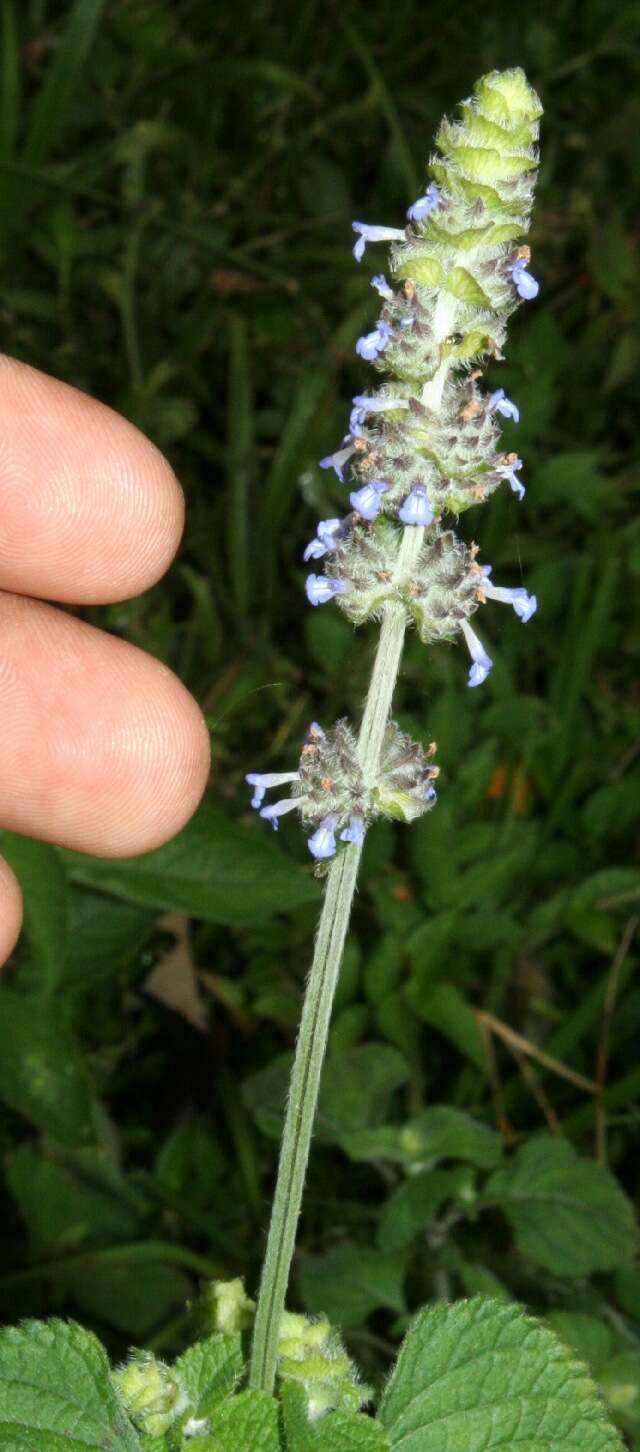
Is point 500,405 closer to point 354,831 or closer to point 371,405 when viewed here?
point 371,405

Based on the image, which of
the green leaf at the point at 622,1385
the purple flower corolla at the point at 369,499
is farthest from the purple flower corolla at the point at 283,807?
the green leaf at the point at 622,1385

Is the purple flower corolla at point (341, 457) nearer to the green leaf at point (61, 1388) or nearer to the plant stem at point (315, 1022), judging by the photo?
the plant stem at point (315, 1022)

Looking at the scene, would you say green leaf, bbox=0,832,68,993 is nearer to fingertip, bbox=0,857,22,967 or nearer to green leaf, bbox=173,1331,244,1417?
fingertip, bbox=0,857,22,967

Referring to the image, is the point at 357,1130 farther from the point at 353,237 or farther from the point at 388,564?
the point at 353,237

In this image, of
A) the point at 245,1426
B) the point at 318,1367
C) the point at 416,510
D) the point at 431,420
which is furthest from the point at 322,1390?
the point at 431,420

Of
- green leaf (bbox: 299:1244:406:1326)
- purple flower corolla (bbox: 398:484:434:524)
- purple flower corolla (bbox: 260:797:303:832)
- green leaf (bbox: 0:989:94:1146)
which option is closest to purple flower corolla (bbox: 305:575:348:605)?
purple flower corolla (bbox: 398:484:434:524)

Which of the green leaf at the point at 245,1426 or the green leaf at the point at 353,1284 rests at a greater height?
the green leaf at the point at 353,1284
